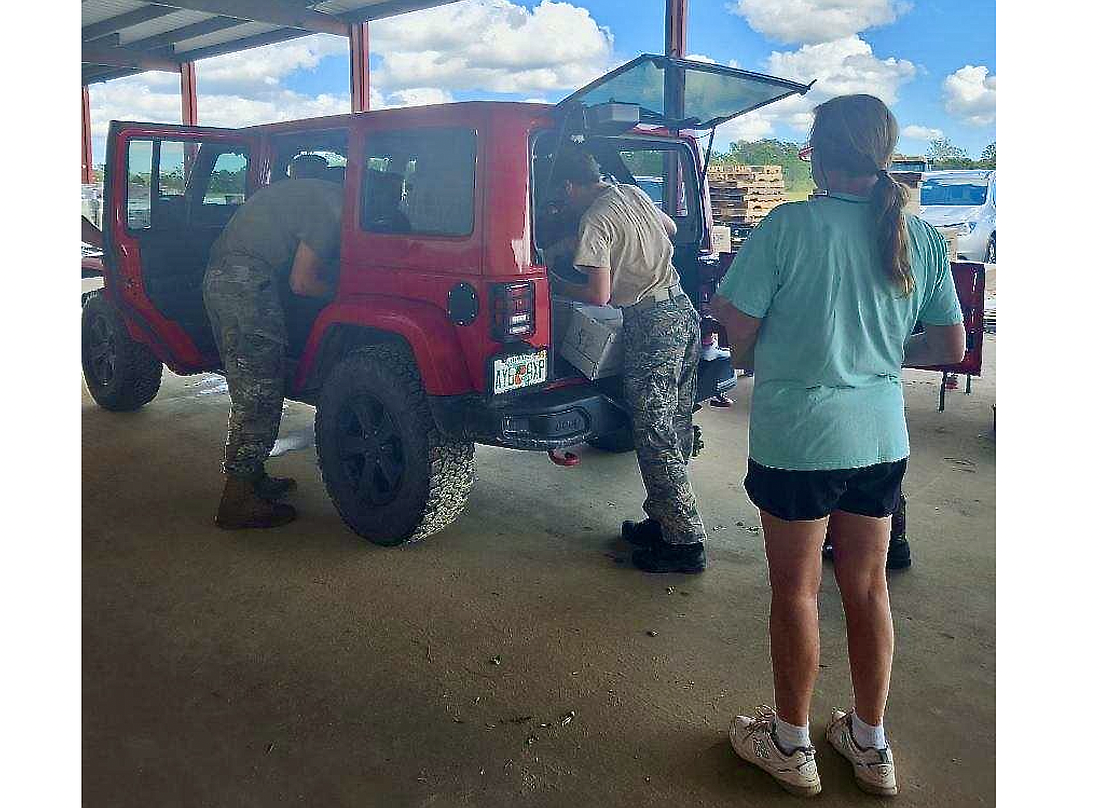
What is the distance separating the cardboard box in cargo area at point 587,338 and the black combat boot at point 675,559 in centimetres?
67

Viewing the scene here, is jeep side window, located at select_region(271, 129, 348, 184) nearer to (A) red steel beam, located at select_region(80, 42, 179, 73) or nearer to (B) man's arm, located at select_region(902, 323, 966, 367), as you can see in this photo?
(B) man's arm, located at select_region(902, 323, 966, 367)

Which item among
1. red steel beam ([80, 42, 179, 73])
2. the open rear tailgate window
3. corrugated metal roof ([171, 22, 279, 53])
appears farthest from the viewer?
red steel beam ([80, 42, 179, 73])

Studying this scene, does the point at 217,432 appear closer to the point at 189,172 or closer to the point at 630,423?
the point at 189,172

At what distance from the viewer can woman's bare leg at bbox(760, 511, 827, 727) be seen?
193 cm

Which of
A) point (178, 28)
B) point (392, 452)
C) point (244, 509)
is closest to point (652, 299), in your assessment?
point (392, 452)

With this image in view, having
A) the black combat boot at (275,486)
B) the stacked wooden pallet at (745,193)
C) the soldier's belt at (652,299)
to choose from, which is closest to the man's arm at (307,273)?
the black combat boot at (275,486)

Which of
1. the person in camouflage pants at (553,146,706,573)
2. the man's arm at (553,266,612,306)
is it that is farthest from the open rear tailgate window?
the man's arm at (553,266,612,306)

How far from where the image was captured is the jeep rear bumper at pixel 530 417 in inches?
118

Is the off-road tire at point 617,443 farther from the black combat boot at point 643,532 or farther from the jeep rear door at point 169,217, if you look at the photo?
the jeep rear door at point 169,217

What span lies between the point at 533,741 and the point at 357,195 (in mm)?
2059

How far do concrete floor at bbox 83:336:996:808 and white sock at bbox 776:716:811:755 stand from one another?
0.35 ft

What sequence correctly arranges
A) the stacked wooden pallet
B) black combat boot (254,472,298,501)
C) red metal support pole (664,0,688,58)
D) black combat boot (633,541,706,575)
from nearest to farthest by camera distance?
black combat boot (633,541,706,575), black combat boot (254,472,298,501), red metal support pole (664,0,688,58), the stacked wooden pallet

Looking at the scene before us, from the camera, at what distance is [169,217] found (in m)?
4.59

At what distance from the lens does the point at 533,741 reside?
227 cm
